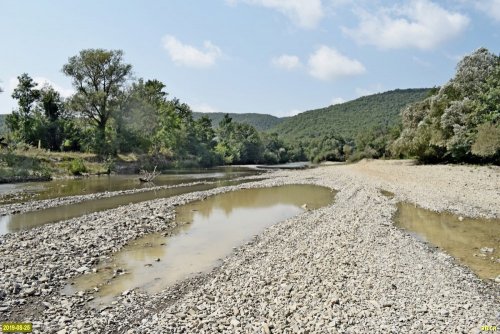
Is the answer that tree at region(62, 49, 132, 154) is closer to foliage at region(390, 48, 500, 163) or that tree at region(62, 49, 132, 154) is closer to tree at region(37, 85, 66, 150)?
tree at region(37, 85, 66, 150)

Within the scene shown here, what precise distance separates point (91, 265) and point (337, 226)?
38.3 ft

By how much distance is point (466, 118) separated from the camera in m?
44.2

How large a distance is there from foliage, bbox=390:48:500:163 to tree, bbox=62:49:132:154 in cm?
5021

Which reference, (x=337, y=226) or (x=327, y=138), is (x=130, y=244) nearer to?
(x=337, y=226)

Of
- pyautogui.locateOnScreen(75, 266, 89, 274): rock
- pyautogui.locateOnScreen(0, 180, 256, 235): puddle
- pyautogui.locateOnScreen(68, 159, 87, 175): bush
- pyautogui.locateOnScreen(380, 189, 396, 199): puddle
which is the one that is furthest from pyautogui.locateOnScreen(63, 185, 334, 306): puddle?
pyautogui.locateOnScreen(68, 159, 87, 175): bush

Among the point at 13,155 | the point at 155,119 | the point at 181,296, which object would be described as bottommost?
the point at 181,296

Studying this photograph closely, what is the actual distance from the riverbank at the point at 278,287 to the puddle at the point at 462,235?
2.74 ft

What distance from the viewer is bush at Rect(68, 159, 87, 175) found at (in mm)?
50906

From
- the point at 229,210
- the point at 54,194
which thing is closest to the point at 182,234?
the point at 229,210

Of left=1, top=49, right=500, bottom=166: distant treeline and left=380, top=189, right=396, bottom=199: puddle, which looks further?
left=1, top=49, right=500, bottom=166: distant treeline

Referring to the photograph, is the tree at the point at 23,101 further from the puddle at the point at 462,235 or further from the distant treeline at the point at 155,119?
the puddle at the point at 462,235

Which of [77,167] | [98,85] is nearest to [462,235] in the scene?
[77,167]

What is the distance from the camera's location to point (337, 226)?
18.9 metres

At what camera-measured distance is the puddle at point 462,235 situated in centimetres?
1357
